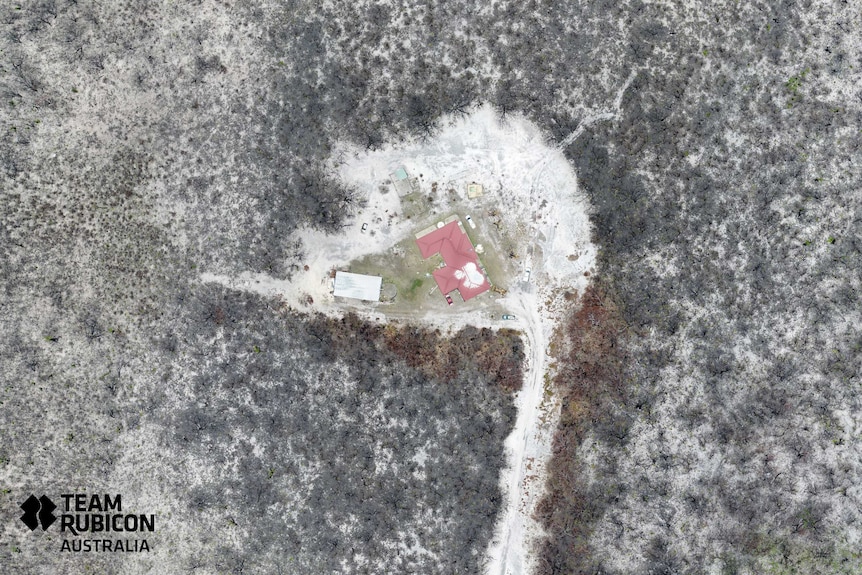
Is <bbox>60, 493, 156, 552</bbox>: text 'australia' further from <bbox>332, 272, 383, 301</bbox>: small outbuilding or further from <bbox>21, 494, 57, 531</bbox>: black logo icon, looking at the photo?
<bbox>332, 272, 383, 301</bbox>: small outbuilding

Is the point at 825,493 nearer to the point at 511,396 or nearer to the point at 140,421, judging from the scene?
the point at 511,396

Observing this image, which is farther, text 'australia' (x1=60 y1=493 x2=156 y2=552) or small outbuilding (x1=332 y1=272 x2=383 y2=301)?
text 'australia' (x1=60 y1=493 x2=156 y2=552)

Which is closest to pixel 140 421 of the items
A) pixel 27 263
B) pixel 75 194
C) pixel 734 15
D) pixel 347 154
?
pixel 27 263

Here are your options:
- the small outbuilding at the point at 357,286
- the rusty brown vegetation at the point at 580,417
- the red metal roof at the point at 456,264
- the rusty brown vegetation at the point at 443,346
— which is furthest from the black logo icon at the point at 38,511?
the rusty brown vegetation at the point at 580,417

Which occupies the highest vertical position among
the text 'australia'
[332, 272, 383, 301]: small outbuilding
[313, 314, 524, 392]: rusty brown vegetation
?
[332, 272, 383, 301]: small outbuilding

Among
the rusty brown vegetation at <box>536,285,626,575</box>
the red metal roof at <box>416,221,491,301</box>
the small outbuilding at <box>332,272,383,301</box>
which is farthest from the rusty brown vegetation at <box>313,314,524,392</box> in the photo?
the rusty brown vegetation at <box>536,285,626,575</box>
